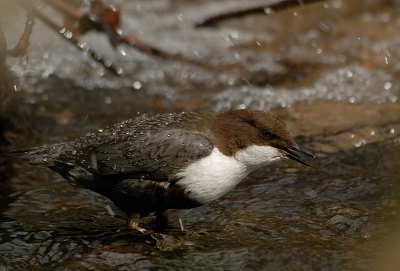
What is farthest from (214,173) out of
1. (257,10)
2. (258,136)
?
(257,10)

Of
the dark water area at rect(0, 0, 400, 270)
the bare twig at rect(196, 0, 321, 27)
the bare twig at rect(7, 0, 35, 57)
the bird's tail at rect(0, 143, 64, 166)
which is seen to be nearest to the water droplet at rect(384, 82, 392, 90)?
the dark water area at rect(0, 0, 400, 270)

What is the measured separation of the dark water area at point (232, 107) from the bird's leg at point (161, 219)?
0.06 meters

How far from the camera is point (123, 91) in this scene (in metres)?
7.90

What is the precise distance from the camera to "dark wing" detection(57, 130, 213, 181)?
438 centimetres

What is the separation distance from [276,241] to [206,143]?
78 centimetres

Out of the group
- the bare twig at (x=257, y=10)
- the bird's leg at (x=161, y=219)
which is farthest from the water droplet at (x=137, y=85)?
the bird's leg at (x=161, y=219)

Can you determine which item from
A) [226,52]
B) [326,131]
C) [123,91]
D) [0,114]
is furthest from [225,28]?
[0,114]

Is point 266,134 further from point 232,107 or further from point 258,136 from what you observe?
point 232,107

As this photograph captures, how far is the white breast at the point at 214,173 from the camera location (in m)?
4.29

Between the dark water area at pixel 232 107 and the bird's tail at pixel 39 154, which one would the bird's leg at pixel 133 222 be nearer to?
the dark water area at pixel 232 107

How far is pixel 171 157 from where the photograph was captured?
4387 mm

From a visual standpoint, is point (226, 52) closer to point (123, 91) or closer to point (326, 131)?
point (123, 91)

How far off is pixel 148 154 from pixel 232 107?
3.01 metres

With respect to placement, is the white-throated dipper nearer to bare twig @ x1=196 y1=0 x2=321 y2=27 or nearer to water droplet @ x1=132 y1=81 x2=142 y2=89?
bare twig @ x1=196 y1=0 x2=321 y2=27
